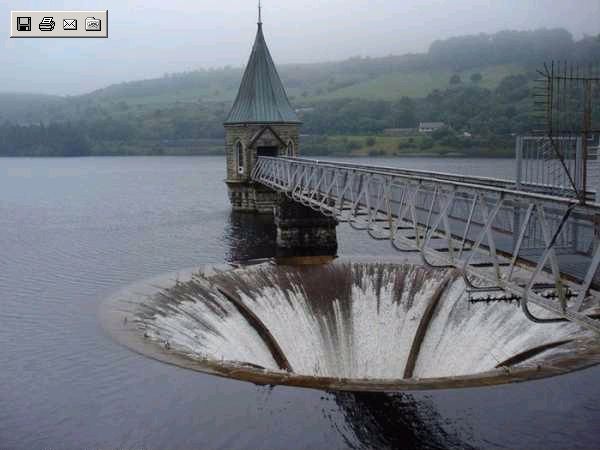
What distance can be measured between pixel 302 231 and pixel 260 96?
573 inches

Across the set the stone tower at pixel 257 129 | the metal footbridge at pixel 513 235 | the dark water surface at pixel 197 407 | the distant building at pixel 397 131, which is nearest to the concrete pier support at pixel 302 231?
the metal footbridge at pixel 513 235

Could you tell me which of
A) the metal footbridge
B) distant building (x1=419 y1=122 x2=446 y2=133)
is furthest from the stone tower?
distant building (x1=419 y1=122 x2=446 y2=133)

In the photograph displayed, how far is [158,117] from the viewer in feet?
567

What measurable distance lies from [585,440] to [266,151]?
3625cm

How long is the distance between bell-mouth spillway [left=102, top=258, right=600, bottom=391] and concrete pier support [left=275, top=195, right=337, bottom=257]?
6707 mm

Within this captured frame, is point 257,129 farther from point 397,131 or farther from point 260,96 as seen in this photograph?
point 397,131

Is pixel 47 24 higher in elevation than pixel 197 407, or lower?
higher

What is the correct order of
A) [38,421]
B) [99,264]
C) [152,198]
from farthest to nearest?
[152,198] < [99,264] < [38,421]

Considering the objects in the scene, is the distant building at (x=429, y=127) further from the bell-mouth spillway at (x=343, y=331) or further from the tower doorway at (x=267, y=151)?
the bell-mouth spillway at (x=343, y=331)

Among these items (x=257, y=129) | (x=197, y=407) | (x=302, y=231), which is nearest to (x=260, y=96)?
(x=257, y=129)

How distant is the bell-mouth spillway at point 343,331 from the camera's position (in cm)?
1702

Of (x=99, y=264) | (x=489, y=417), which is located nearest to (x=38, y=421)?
(x=489, y=417)

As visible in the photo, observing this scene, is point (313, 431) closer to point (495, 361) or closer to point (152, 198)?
point (495, 361)

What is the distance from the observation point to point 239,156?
46875mm
